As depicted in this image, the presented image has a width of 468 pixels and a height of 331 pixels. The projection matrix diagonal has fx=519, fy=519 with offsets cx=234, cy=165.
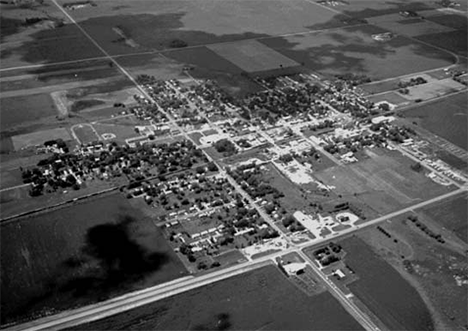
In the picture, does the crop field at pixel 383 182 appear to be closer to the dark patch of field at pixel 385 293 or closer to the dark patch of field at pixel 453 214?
the dark patch of field at pixel 453 214

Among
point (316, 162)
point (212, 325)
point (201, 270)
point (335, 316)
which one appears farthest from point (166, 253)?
point (316, 162)

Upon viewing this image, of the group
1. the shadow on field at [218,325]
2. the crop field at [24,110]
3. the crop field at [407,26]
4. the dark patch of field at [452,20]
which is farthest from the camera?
the dark patch of field at [452,20]

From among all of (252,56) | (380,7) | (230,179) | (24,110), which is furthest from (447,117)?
(24,110)

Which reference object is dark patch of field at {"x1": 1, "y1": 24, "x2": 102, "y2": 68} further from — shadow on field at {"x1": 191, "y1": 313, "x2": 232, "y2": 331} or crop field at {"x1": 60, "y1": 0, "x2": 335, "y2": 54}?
shadow on field at {"x1": 191, "y1": 313, "x2": 232, "y2": 331}

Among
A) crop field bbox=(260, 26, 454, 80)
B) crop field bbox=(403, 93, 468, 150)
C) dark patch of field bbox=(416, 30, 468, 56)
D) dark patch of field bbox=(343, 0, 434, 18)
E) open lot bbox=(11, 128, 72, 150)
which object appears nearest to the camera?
open lot bbox=(11, 128, 72, 150)

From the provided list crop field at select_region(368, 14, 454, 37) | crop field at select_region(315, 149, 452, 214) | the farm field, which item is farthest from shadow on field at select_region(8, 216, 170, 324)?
crop field at select_region(368, 14, 454, 37)

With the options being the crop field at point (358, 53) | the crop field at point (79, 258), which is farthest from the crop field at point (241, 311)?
the crop field at point (358, 53)

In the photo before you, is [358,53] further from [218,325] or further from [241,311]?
[218,325]
